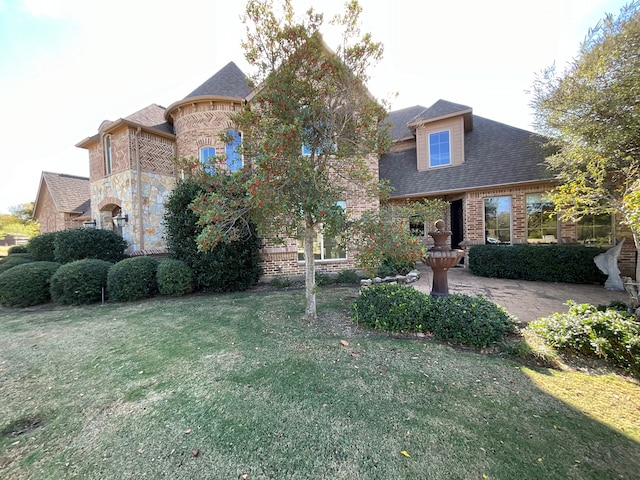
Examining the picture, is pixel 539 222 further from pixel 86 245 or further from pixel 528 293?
pixel 86 245

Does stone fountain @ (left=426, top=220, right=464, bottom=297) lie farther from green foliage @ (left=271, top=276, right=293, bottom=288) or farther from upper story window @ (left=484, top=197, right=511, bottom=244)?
upper story window @ (left=484, top=197, right=511, bottom=244)

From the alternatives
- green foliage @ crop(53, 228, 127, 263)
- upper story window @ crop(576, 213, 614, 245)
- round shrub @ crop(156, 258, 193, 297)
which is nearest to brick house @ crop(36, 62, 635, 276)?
upper story window @ crop(576, 213, 614, 245)

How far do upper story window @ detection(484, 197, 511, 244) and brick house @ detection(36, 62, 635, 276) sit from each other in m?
0.03

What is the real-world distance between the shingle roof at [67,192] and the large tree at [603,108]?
2406 cm

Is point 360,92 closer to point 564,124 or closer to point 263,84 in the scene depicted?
point 263,84

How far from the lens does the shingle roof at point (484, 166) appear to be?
29.0 ft

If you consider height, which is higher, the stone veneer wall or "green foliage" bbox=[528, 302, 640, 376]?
the stone veneer wall

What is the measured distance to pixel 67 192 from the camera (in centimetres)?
1769

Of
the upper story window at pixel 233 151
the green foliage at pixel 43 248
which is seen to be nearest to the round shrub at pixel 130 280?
the upper story window at pixel 233 151

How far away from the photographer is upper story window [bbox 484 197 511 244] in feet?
30.3

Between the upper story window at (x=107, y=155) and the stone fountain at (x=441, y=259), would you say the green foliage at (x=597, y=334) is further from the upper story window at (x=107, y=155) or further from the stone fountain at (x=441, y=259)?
the upper story window at (x=107, y=155)

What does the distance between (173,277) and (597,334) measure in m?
8.26

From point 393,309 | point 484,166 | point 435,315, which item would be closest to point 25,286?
point 393,309

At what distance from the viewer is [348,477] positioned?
1730 millimetres
